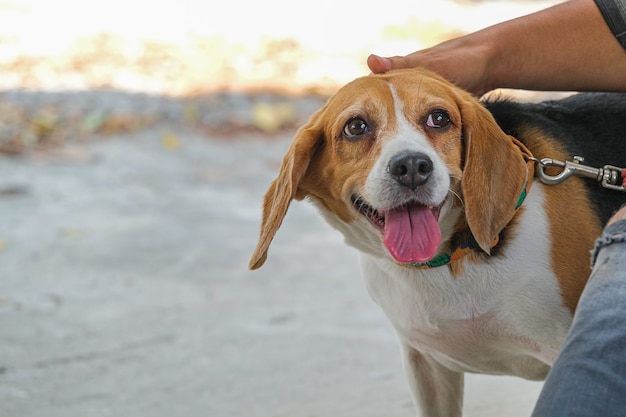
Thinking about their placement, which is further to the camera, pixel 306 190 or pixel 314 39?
pixel 314 39

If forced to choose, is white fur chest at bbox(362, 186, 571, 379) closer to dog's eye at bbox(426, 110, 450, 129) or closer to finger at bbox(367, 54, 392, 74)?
dog's eye at bbox(426, 110, 450, 129)

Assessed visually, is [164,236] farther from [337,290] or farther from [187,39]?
[187,39]

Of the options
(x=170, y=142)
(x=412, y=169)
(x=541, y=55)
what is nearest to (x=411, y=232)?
(x=412, y=169)

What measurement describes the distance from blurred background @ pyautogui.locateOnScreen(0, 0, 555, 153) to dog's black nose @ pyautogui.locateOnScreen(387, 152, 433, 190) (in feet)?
18.3

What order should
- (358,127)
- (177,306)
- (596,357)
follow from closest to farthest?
(596,357), (358,127), (177,306)

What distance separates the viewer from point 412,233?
2.61 m

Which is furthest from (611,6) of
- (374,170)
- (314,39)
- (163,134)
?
(314,39)

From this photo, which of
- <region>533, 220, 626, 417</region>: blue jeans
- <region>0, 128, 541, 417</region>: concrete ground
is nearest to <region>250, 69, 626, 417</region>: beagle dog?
<region>533, 220, 626, 417</region>: blue jeans

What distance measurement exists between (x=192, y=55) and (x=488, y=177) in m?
7.61

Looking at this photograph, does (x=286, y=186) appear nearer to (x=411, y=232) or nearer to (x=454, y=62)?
(x=411, y=232)

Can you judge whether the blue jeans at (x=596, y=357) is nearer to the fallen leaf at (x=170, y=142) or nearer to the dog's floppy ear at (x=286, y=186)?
the dog's floppy ear at (x=286, y=186)

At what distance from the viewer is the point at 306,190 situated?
2.93 metres

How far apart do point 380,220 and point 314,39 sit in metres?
7.93

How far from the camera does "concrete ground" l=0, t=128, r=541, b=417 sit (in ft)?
12.8
